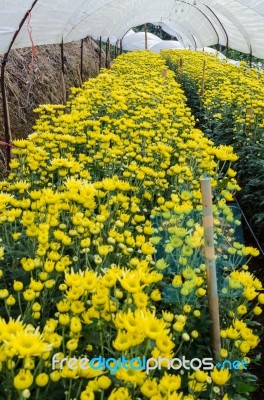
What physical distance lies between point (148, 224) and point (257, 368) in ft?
3.36

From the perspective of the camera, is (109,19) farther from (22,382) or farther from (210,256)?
(22,382)

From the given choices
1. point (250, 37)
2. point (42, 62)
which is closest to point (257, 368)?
point (42, 62)

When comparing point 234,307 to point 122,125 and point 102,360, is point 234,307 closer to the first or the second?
point 102,360

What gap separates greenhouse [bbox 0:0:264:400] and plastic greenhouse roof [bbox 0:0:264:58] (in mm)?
45

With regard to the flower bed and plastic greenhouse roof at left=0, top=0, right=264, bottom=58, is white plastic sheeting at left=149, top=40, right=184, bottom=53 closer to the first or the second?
plastic greenhouse roof at left=0, top=0, right=264, bottom=58

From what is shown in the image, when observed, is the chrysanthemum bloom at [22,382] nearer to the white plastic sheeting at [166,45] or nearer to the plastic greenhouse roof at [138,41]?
the white plastic sheeting at [166,45]

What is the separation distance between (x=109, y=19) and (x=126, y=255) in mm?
9109

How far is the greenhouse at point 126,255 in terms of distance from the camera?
3.33ft

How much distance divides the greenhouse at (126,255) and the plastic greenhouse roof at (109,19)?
5 centimetres

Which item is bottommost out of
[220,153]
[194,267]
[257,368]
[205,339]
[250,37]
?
[257,368]

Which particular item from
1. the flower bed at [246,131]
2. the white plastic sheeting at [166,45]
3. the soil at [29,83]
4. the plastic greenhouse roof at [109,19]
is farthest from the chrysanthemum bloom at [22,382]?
the white plastic sheeting at [166,45]

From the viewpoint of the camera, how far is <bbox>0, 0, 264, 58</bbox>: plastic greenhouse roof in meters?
3.89

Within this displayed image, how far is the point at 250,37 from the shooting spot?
9039 mm

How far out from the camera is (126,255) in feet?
5.35
